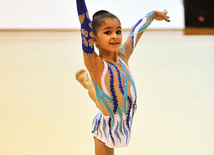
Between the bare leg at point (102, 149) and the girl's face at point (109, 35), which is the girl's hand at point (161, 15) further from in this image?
the bare leg at point (102, 149)

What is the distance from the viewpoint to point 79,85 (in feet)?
9.83

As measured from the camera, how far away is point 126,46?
1590mm

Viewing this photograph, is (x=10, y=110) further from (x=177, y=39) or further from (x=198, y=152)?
(x=177, y=39)

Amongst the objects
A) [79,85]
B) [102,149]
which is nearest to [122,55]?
[102,149]

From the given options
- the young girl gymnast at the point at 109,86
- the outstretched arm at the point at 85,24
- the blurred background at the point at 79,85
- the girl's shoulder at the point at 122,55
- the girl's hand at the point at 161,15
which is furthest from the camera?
the blurred background at the point at 79,85

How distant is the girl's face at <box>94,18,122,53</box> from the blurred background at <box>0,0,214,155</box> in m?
0.87

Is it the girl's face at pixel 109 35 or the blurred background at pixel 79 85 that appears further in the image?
the blurred background at pixel 79 85

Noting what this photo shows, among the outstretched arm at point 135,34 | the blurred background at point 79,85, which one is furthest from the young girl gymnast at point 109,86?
the blurred background at point 79,85

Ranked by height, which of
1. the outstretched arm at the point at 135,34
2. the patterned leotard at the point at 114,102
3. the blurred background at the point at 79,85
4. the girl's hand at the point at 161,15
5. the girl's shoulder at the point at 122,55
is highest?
the girl's hand at the point at 161,15

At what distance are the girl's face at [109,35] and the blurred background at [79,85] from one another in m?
0.87

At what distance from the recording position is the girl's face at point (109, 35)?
142cm

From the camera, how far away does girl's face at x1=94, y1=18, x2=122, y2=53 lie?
1.42 meters

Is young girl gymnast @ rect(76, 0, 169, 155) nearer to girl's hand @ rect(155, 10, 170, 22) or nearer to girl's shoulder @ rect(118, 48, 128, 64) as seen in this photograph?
girl's shoulder @ rect(118, 48, 128, 64)

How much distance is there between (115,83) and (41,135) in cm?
108
